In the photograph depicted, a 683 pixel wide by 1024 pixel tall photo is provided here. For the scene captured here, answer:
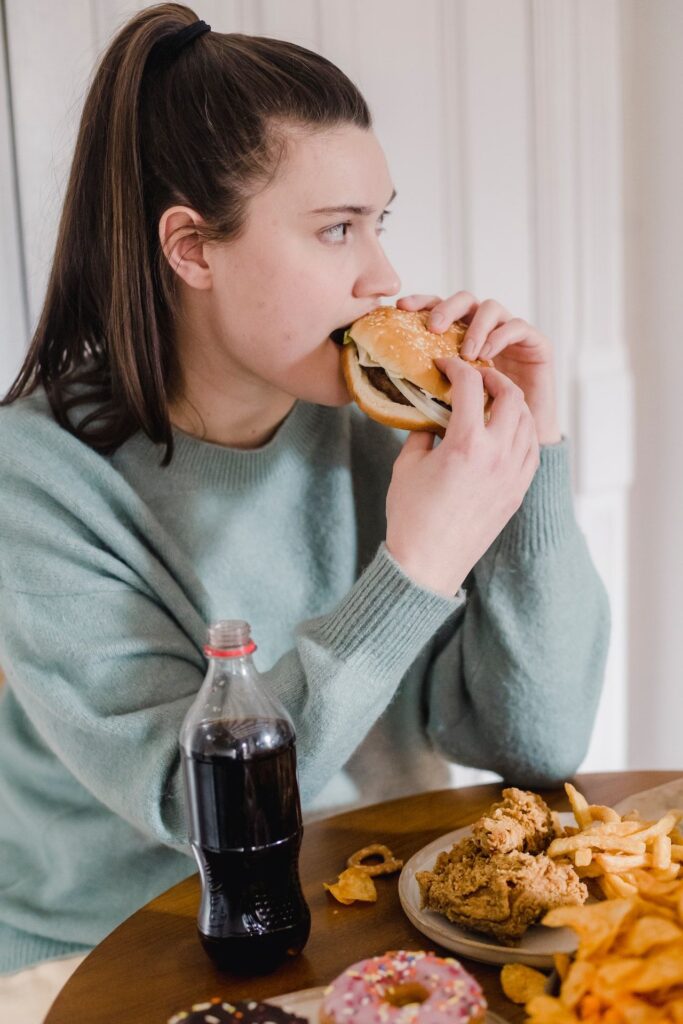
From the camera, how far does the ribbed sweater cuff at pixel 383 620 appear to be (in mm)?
1067

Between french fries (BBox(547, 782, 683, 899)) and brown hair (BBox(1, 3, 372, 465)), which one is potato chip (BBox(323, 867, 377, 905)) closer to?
french fries (BBox(547, 782, 683, 899))

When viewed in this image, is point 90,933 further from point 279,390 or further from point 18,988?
point 279,390

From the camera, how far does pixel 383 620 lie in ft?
3.50

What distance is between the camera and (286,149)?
1.25 metres

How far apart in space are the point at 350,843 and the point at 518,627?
345 mm

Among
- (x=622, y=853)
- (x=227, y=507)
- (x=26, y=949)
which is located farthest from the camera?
(x=227, y=507)

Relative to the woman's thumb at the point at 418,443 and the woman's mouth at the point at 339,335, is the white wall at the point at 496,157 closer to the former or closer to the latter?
the woman's mouth at the point at 339,335

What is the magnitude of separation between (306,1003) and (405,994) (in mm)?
111

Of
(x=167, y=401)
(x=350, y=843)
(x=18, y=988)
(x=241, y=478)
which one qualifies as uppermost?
(x=167, y=401)

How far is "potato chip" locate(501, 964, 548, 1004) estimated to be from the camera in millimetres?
812

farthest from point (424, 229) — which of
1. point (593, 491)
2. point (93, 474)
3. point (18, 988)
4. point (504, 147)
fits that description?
point (18, 988)

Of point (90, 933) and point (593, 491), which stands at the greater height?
point (593, 491)

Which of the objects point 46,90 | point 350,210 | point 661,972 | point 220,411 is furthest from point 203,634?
point 46,90

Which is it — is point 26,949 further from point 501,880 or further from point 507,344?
point 507,344
